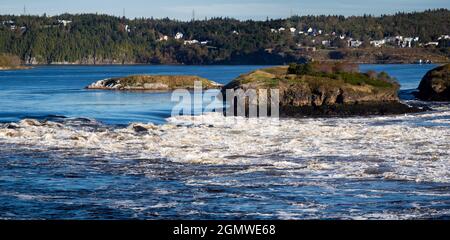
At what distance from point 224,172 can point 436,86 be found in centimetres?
4986

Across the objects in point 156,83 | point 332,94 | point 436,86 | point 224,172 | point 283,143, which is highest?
point 224,172

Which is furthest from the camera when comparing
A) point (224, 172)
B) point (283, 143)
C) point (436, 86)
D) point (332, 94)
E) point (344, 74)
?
point (436, 86)

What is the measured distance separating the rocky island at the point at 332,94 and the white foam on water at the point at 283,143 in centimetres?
853

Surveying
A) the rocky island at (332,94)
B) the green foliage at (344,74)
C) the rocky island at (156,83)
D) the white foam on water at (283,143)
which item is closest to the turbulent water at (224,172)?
the white foam on water at (283,143)

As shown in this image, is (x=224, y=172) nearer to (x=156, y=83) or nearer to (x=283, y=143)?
(x=283, y=143)

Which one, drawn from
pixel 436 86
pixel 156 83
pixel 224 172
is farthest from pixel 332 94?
pixel 156 83

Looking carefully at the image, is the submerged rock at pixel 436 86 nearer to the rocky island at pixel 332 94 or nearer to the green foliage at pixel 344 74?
the green foliage at pixel 344 74

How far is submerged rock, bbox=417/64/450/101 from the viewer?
7038 centimetres

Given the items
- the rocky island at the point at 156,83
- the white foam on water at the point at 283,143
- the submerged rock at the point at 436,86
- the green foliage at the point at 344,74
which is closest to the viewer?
the white foam on water at the point at 283,143

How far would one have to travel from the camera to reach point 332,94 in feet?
204

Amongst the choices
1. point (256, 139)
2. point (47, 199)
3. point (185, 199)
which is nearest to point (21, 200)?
point (47, 199)

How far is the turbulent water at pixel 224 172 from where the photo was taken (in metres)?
19.3

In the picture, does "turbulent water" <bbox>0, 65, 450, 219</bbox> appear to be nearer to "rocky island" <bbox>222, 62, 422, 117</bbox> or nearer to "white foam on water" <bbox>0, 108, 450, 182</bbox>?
"white foam on water" <bbox>0, 108, 450, 182</bbox>

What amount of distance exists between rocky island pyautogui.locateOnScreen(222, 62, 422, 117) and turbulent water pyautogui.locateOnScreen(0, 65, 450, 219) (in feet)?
45.1
